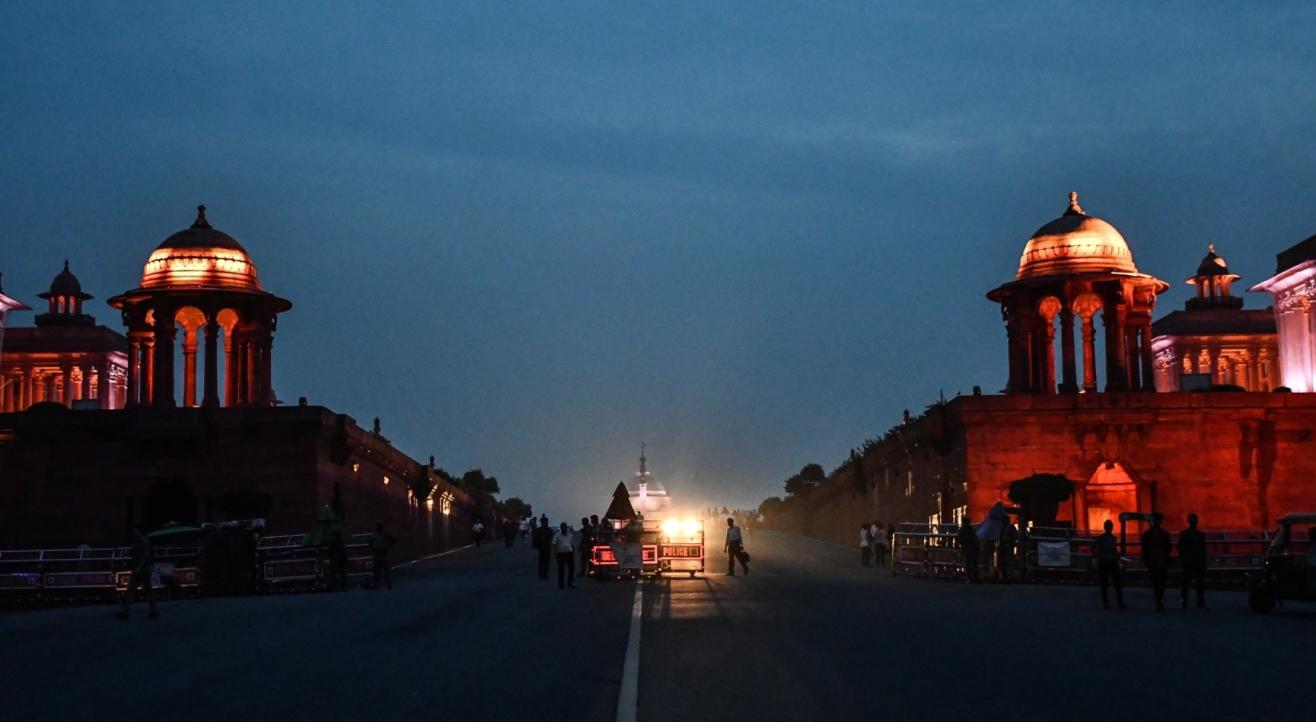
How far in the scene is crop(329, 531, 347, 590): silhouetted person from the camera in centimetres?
3900

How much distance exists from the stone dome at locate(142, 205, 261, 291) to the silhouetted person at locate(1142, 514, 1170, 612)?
36.5m

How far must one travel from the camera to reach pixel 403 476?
220 ft

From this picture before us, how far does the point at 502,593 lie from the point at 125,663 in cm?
1480

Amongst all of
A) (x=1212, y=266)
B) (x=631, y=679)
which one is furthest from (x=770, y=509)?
(x=631, y=679)

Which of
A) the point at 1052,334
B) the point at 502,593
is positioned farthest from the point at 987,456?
the point at 502,593

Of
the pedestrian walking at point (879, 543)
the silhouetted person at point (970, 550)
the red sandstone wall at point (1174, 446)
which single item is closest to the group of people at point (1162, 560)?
the silhouetted person at point (970, 550)

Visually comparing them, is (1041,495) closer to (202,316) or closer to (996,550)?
(996,550)

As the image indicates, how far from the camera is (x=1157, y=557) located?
2672cm

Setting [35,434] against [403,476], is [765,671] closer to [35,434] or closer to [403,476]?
[35,434]

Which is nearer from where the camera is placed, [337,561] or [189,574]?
[189,574]

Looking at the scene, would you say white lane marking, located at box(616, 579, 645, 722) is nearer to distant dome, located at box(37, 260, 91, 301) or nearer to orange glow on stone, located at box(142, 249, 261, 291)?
orange glow on stone, located at box(142, 249, 261, 291)

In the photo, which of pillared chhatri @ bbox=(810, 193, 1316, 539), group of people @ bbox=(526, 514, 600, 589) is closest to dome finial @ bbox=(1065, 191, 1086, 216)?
pillared chhatri @ bbox=(810, 193, 1316, 539)

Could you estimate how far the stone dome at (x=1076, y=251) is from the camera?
180 ft

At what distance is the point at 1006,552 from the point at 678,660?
22422mm
